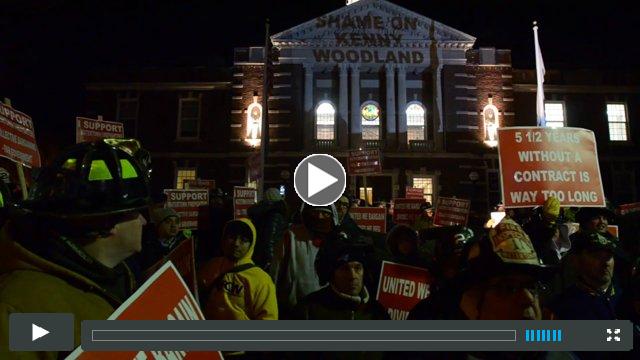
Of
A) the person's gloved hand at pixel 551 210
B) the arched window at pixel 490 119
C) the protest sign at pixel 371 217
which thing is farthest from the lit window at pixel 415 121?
the person's gloved hand at pixel 551 210

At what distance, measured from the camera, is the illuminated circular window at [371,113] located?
22359 millimetres

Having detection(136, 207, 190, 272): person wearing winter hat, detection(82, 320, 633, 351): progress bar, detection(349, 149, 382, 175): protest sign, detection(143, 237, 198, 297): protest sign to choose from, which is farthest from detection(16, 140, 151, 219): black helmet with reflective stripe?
detection(349, 149, 382, 175): protest sign

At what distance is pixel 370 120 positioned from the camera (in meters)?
22.4

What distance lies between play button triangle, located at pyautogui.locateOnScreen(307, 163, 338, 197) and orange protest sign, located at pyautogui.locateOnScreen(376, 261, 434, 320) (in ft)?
3.76

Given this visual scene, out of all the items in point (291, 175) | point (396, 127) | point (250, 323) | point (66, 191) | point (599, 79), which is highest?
point (599, 79)

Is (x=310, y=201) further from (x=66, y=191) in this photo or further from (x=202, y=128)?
(x=202, y=128)

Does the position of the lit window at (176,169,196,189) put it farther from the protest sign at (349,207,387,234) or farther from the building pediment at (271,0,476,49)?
the protest sign at (349,207,387,234)

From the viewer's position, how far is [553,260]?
4.89 metres

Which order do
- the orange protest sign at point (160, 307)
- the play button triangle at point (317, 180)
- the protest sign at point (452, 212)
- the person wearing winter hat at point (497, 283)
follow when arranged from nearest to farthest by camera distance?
the orange protest sign at point (160, 307)
the person wearing winter hat at point (497, 283)
the play button triangle at point (317, 180)
the protest sign at point (452, 212)

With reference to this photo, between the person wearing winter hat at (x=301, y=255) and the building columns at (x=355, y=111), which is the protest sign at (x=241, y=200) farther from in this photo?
the building columns at (x=355, y=111)

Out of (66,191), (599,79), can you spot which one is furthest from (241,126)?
(66,191)

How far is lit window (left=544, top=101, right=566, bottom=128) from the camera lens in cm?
2256

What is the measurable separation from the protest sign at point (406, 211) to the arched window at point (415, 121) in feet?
37.7

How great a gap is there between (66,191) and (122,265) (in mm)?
687
